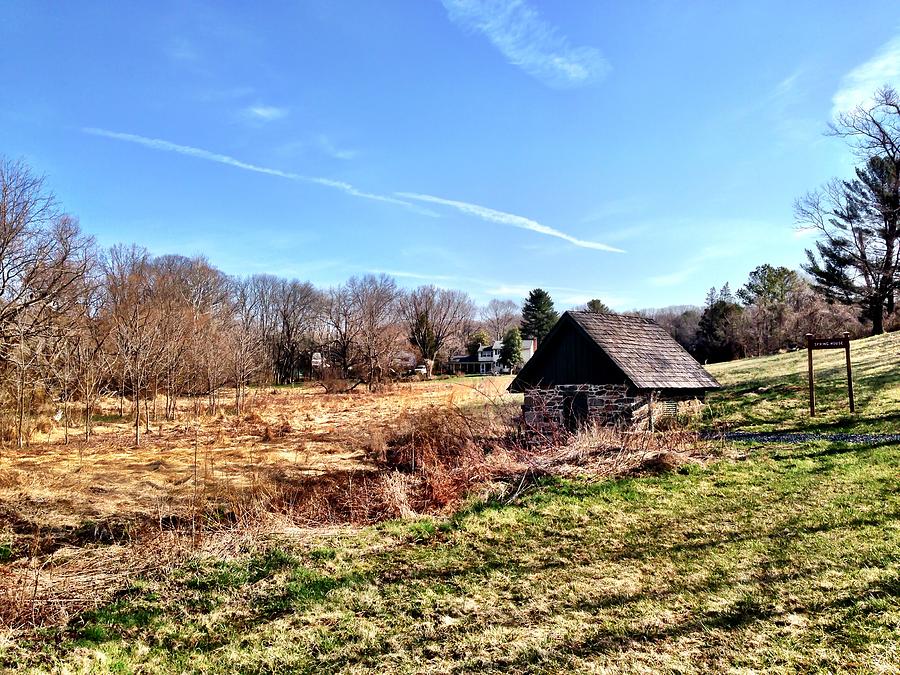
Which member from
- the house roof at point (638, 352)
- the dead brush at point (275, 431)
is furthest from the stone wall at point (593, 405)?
the dead brush at point (275, 431)

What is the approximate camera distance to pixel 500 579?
17.5 ft

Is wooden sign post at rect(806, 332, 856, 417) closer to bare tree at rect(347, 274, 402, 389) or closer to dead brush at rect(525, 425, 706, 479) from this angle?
dead brush at rect(525, 425, 706, 479)

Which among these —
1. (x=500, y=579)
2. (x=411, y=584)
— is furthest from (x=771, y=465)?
(x=411, y=584)

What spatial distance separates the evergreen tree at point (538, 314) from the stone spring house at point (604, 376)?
5494cm

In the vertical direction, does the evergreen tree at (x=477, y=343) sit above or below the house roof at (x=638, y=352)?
above

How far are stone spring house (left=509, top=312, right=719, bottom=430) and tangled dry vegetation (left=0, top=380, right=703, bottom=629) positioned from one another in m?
1.00

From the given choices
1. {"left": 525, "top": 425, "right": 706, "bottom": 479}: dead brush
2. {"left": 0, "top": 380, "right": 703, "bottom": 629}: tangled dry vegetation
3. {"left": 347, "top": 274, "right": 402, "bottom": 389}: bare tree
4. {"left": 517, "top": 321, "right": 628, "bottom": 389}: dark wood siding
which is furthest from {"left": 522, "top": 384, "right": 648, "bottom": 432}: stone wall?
{"left": 347, "top": 274, "right": 402, "bottom": 389}: bare tree

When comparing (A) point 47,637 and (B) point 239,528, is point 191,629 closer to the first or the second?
(A) point 47,637

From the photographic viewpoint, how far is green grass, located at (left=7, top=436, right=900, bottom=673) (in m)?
3.94

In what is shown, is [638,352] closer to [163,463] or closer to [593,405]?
[593,405]

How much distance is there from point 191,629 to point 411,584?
2005mm

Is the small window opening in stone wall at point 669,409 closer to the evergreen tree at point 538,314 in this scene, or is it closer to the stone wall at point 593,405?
the stone wall at point 593,405

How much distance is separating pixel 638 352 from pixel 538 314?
57.7 m

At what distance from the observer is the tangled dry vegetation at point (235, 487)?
5.78m
